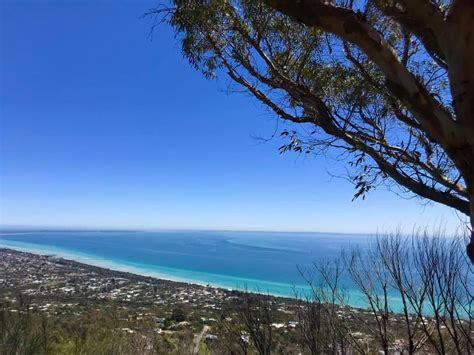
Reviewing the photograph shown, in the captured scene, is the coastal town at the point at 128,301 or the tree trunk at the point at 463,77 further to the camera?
the coastal town at the point at 128,301

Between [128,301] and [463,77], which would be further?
[128,301]

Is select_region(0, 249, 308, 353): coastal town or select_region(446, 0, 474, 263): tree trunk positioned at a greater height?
select_region(446, 0, 474, 263): tree trunk

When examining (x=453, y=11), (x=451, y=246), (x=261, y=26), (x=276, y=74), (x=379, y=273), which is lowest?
(x=379, y=273)

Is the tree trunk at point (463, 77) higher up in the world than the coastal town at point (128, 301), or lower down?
higher up

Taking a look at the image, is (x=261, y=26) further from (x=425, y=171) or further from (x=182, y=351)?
(x=182, y=351)

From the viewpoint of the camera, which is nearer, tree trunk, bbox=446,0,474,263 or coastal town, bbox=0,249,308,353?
tree trunk, bbox=446,0,474,263

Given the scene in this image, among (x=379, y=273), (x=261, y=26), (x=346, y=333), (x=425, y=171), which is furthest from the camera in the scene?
(x=346, y=333)

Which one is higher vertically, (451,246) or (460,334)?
(451,246)

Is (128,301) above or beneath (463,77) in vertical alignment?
beneath

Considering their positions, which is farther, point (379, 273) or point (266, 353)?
point (266, 353)

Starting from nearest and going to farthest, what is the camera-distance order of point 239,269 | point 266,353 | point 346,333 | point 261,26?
point 261,26, point 346,333, point 266,353, point 239,269

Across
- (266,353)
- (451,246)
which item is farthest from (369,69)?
(266,353)
